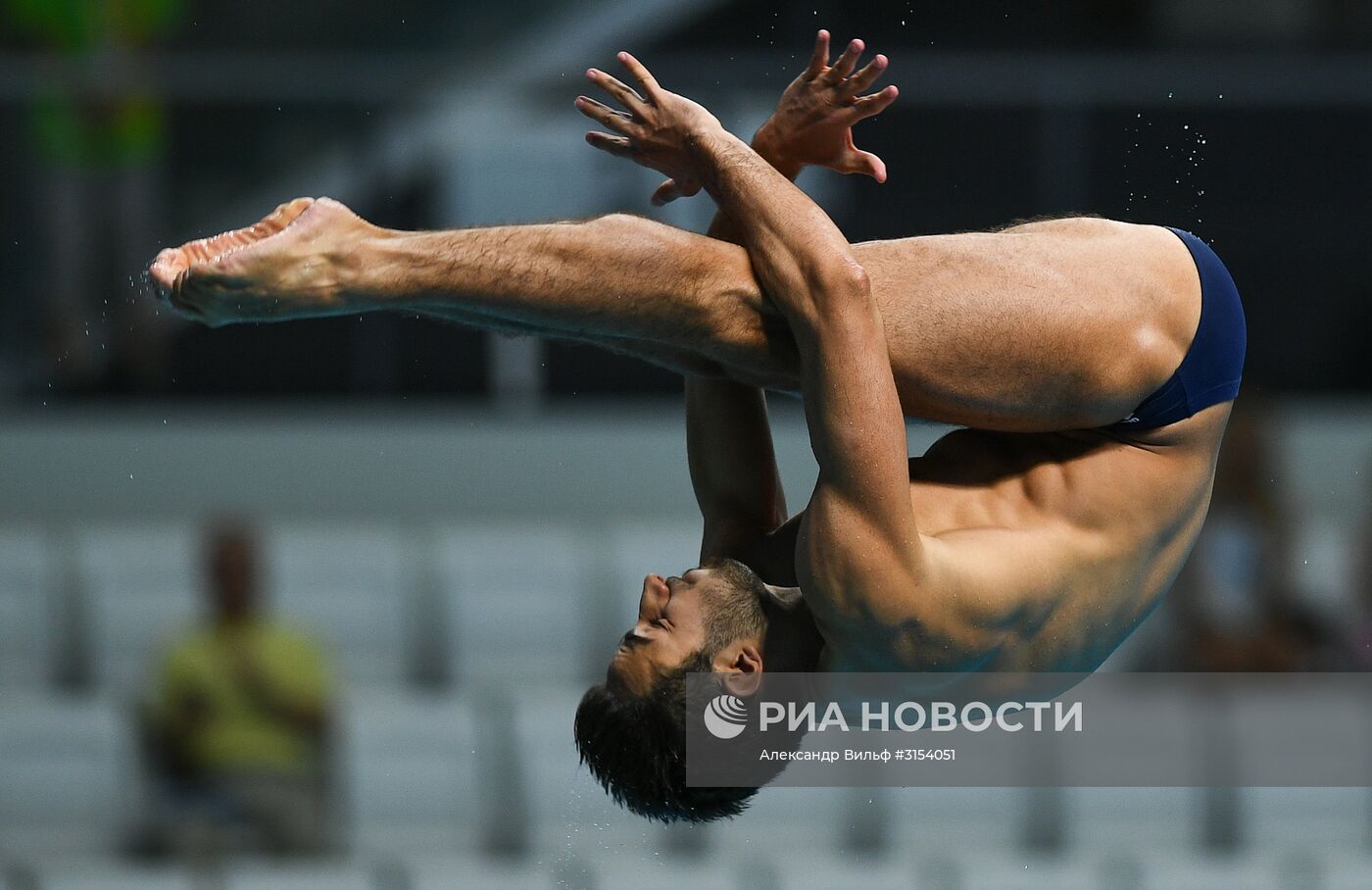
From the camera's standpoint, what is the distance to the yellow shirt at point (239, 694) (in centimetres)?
448

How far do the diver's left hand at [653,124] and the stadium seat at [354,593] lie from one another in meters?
2.56

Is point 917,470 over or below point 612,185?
below

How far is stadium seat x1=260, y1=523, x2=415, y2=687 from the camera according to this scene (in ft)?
16.1

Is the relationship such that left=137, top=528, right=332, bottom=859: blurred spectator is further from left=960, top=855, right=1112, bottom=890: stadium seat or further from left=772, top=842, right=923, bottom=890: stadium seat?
left=960, top=855, right=1112, bottom=890: stadium seat

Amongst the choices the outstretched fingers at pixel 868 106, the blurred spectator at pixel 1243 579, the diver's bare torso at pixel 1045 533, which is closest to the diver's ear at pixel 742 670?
the diver's bare torso at pixel 1045 533

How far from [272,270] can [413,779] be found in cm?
252

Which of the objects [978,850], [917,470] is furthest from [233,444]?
[917,470]

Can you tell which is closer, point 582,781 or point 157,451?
point 582,781

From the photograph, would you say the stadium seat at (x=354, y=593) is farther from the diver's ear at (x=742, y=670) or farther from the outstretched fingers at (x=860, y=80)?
the outstretched fingers at (x=860, y=80)

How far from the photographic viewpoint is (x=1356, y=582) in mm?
4766

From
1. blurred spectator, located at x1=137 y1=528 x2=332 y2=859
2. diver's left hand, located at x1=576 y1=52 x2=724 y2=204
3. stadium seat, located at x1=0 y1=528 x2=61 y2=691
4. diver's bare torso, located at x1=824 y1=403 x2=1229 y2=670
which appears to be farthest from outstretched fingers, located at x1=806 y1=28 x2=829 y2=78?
stadium seat, located at x1=0 y1=528 x2=61 y2=691

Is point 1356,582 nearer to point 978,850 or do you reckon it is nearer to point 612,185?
point 978,850

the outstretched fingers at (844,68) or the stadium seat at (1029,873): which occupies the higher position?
the outstretched fingers at (844,68)

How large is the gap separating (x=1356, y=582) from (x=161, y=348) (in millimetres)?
3542
